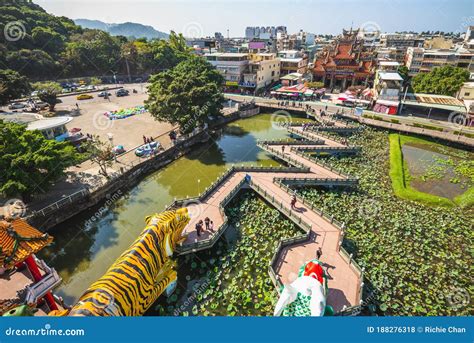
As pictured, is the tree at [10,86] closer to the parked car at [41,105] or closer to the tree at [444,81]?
the parked car at [41,105]

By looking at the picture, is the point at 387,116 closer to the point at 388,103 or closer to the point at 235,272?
the point at 388,103

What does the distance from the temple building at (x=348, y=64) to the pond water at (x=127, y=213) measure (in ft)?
111

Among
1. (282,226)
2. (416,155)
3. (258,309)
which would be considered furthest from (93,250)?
(416,155)

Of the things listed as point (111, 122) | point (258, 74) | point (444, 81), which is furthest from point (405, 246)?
point (258, 74)

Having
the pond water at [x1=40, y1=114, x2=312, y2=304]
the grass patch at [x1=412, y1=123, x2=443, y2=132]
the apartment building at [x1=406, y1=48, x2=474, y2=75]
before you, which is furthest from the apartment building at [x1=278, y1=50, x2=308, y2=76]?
the pond water at [x1=40, y1=114, x2=312, y2=304]

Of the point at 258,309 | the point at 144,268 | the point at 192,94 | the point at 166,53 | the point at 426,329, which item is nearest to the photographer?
the point at 426,329

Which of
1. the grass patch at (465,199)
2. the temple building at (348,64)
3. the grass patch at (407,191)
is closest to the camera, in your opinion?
the grass patch at (465,199)

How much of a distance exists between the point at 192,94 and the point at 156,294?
27852 mm

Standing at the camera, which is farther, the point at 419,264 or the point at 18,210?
the point at 18,210

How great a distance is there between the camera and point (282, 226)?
23812 millimetres

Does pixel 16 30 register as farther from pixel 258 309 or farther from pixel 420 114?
pixel 420 114

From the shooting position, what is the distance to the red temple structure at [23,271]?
40.2ft

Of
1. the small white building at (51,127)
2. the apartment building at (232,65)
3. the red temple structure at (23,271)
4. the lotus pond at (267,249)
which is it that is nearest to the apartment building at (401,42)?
the apartment building at (232,65)

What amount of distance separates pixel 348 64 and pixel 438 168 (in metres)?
41.4
